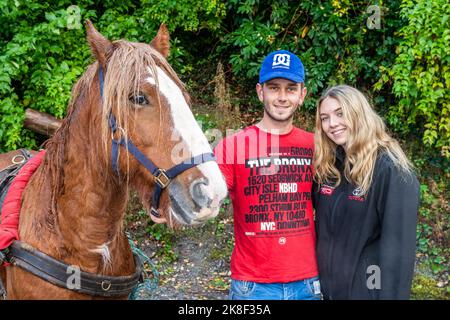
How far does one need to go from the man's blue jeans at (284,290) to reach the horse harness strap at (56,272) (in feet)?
2.74

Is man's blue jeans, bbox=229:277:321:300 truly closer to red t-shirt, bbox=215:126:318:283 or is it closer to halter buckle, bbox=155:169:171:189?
red t-shirt, bbox=215:126:318:283

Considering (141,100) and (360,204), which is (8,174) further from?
(360,204)

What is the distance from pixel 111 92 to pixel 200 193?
2.25 ft

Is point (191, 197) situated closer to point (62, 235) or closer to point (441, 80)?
point (62, 235)

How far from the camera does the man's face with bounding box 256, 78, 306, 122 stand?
2773 millimetres

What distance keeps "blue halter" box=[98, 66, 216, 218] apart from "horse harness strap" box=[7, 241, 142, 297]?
54cm

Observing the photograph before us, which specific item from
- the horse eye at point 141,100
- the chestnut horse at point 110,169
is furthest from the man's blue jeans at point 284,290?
the horse eye at point 141,100

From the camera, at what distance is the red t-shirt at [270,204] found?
2686mm

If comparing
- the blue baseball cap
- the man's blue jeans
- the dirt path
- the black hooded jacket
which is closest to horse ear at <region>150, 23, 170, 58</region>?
the blue baseball cap

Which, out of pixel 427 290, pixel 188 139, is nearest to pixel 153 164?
pixel 188 139

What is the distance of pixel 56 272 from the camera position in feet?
7.70

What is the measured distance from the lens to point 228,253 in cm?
595
